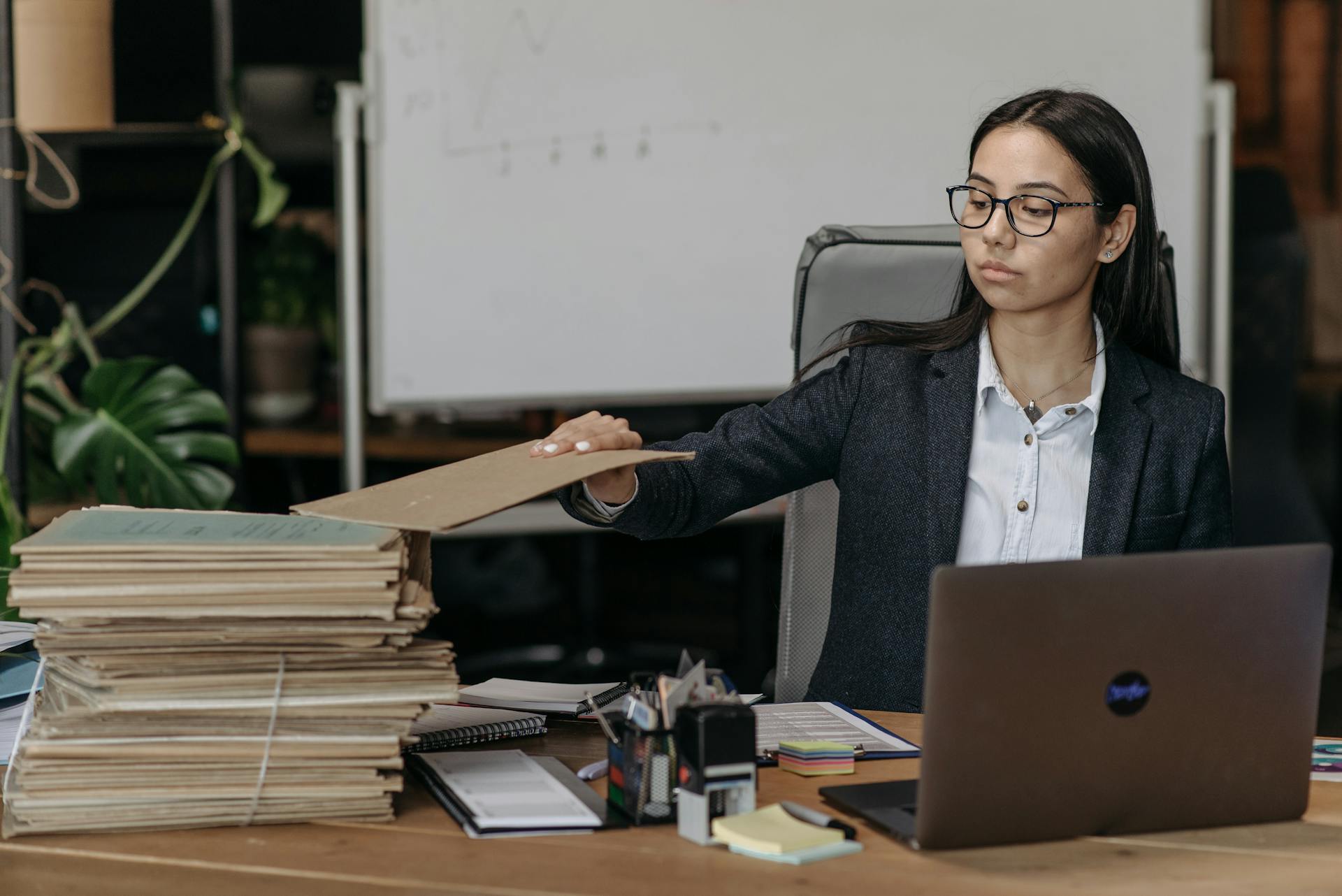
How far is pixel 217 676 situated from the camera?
3.03 feet

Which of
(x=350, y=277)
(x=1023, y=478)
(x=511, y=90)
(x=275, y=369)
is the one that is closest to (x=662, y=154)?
(x=511, y=90)

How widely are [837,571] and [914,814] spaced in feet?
2.16

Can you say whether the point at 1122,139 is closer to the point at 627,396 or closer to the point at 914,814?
the point at 914,814

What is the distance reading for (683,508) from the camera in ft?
4.64

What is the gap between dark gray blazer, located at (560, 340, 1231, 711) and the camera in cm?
148

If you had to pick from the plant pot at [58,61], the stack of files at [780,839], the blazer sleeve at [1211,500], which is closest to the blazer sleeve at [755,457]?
the blazer sleeve at [1211,500]

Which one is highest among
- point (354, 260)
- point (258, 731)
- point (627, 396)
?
point (354, 260)

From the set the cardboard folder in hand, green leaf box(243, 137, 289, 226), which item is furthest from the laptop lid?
green leaf box(243, 137, 289, 226)

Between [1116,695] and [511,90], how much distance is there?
1990mm

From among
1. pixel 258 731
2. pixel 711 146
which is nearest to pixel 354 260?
pixel 711 146

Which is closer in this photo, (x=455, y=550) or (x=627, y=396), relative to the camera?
(x=627, y=396)

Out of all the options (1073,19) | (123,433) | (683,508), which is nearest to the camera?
(683,508)

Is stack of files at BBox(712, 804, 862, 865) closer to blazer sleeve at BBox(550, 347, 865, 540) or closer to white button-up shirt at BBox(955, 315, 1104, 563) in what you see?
blazer sleeve at BBox(550, 347, 865, 540)

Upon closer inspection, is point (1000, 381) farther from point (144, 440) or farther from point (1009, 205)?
point (144, 440)
